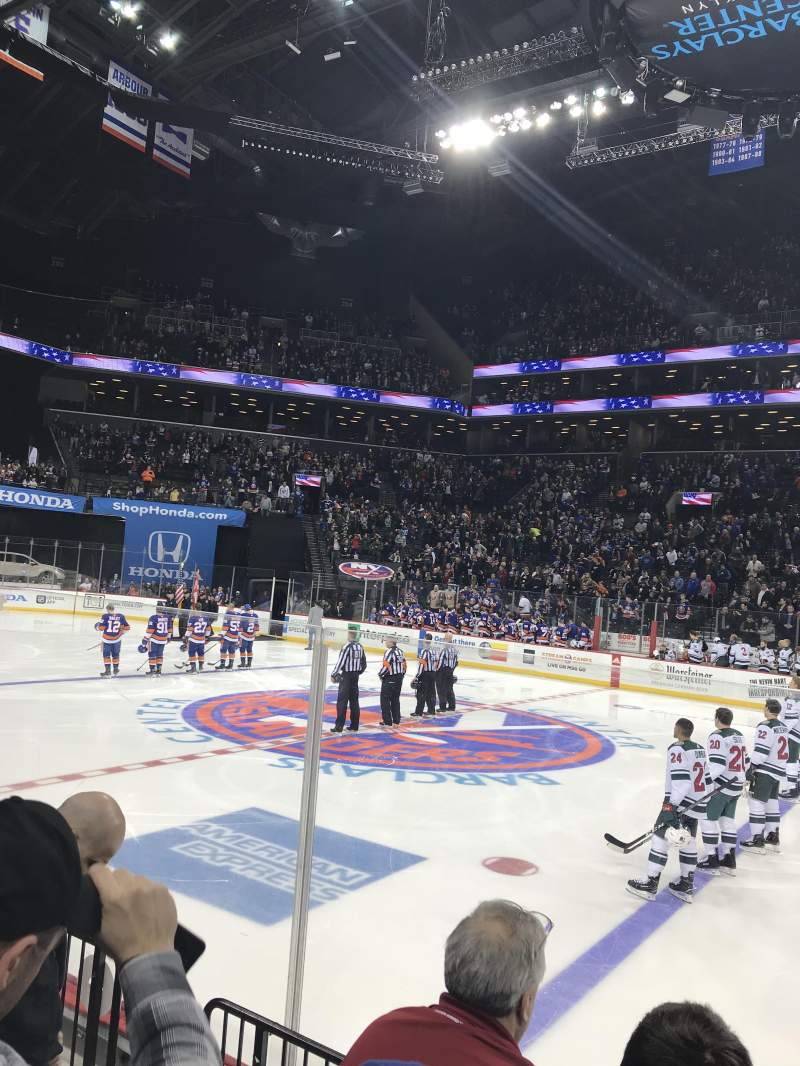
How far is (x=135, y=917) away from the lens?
127cm

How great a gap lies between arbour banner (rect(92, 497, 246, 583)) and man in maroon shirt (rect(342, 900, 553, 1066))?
2730 centimetres

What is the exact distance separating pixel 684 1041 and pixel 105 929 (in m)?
0.95

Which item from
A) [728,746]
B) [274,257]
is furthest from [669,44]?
[274,257]

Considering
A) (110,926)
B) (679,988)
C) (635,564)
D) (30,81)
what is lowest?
(679,988)

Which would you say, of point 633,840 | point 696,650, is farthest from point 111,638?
point 696,650

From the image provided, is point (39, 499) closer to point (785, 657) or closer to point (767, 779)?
point (785, 657)

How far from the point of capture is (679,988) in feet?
14.5

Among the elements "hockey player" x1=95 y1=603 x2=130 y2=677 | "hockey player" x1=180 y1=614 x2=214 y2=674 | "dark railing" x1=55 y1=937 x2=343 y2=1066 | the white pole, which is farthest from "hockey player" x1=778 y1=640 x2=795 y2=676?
"dark railing" x1=55 y1=937 x2=343 y2=1066

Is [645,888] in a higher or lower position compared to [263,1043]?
lower

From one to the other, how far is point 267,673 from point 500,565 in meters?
19.5

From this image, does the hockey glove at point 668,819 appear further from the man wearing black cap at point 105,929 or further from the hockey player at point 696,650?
the hockey player at point 696,650

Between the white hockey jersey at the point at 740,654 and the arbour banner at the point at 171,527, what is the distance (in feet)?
59.6

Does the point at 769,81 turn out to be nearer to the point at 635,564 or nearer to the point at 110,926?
the point at 110,926

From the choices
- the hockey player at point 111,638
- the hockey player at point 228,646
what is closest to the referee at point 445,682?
the hockey player at point 228,646
